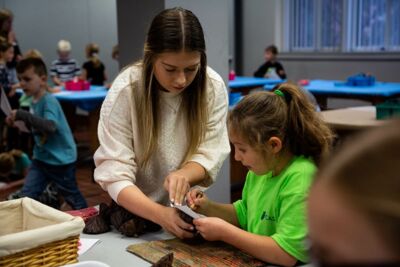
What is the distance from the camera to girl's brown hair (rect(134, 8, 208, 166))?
148 cm

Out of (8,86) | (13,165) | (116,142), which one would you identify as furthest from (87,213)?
(8,86)

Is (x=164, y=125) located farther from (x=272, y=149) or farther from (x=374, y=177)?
(x=374, y=177)

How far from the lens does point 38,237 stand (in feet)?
3.69

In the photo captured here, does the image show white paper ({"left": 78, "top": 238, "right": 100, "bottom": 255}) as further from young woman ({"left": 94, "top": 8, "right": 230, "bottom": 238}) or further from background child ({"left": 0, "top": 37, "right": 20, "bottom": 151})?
background child ({"left": 0, "top": 37, "right": 20, "bottom": 151})

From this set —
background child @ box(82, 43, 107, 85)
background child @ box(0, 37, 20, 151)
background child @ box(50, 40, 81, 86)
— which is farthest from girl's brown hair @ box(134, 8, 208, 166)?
background child @ box(50, 40, 81, 86)

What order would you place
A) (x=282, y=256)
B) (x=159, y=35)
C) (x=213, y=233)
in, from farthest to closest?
(x=159, y=35) < (x=213, y=233) < (x=282, y=256)

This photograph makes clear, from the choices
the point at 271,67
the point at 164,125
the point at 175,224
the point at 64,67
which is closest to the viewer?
the point at 175,224

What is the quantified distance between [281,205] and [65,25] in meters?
8.01

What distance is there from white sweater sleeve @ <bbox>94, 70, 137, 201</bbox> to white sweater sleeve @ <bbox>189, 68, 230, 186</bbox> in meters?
0.22

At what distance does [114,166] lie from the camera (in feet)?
4.99

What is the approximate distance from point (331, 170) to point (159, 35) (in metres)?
1.16

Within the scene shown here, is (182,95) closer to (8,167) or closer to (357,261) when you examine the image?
(357,261)

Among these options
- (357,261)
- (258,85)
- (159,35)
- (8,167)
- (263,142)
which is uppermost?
(159,35)

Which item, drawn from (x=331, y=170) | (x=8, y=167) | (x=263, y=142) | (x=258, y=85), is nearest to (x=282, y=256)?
(x=263, y=142)
